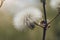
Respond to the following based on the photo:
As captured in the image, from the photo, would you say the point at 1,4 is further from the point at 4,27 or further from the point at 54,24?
the point at 54,24

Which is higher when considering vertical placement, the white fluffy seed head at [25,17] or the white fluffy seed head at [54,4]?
the white fluffy seed head at [54,4]

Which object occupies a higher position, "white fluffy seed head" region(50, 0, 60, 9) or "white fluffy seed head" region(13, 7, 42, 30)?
"white fluffy seed head" region(50, 0, 60, 9)

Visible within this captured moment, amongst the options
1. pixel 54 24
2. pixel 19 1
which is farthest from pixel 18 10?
pixel 54 24

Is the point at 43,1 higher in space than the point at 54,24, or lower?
higher

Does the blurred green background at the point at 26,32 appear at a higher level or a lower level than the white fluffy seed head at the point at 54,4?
lower
